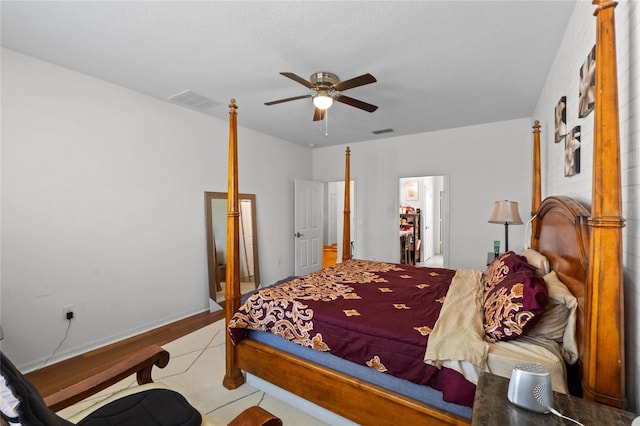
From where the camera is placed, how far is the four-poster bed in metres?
0.93

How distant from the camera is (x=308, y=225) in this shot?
19.0 feet

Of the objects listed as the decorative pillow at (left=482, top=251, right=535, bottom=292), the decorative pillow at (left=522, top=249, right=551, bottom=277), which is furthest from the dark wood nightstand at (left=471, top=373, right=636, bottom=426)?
the decorative pillow at (left=522, top=249, right=551, bottom=277)

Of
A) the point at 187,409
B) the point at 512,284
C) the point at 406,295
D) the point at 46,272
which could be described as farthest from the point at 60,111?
the point at 512,284

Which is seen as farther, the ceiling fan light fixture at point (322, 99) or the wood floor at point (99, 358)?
the ceiling fan light fixture at point (322, 99)

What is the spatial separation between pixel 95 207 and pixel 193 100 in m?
1.57

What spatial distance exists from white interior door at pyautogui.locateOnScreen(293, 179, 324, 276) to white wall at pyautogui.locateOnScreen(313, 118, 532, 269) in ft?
2.87

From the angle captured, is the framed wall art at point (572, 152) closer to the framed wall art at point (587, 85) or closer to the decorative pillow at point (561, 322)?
the framed wall art at point (587, 85)

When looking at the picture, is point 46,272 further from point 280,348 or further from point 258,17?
point 258,17

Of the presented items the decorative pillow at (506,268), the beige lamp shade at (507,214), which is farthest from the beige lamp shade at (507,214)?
the decorative pillow at (506,268)

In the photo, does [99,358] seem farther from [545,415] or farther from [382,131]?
[382,131]

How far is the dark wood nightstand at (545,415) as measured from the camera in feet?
2.93

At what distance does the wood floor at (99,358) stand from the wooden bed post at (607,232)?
337cm

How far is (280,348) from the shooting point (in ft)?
6.66

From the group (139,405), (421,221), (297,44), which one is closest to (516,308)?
(139,405)
